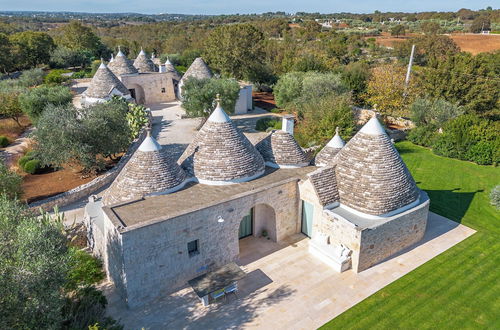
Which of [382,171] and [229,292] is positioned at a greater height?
[382,171]

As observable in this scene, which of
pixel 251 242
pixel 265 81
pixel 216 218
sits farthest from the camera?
pixel 265 81

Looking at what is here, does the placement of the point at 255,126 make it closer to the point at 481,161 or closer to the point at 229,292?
the point at 481,161

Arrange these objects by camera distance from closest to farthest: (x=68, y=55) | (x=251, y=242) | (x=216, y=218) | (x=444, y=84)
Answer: (x=216, y=218), (x=251, y=242), (x=444, y=84), (x=68, y=55)

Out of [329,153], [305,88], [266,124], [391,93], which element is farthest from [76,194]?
[391,93]

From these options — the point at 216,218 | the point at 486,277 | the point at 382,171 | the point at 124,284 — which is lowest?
the point at 486,277

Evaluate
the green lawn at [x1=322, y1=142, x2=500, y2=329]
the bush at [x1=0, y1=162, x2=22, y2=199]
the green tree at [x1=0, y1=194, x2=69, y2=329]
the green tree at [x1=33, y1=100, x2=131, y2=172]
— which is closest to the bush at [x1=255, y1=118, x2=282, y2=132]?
the green tree at [x1=33, y1=100, x2=131, y2=172]

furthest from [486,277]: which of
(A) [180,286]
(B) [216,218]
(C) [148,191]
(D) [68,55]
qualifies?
(D) [68,55]

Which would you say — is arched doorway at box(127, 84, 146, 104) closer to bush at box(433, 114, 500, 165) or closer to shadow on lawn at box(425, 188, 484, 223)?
bush at box(433, 114, 500, 165)

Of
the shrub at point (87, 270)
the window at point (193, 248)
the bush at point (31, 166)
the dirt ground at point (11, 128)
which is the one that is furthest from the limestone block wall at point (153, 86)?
the window at point (193, 248)
